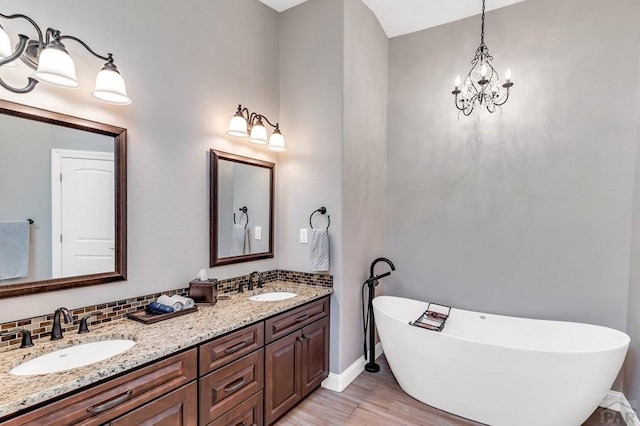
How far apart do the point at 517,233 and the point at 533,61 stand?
4.79 feet

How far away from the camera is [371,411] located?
2365 millimetres

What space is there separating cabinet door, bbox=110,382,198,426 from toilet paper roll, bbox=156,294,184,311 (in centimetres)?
47

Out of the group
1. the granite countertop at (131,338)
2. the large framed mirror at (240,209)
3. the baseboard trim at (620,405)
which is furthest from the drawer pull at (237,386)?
the baseboard trim at (620,405)

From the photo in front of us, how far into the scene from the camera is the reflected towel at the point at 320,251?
2617 mm

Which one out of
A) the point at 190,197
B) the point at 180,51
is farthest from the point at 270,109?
the point at 190,197

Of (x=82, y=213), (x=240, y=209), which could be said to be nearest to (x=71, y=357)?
→ (x=82, y=213)

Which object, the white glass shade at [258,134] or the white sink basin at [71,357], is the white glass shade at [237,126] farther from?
the white sink basin at [71,357]

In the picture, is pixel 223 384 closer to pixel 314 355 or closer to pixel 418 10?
pixel 314 355

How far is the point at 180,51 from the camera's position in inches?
83.4

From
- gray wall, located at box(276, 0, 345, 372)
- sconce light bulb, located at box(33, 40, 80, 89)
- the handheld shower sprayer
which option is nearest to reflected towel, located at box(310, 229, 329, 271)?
gray wall, located at box(276, 0, 345, 372)

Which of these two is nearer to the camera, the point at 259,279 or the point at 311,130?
the point at 259,279

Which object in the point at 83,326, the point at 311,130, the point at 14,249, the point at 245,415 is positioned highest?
the point at 311,130

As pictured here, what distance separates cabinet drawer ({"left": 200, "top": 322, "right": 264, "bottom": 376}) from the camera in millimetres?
1610

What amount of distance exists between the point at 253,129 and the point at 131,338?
163cm
